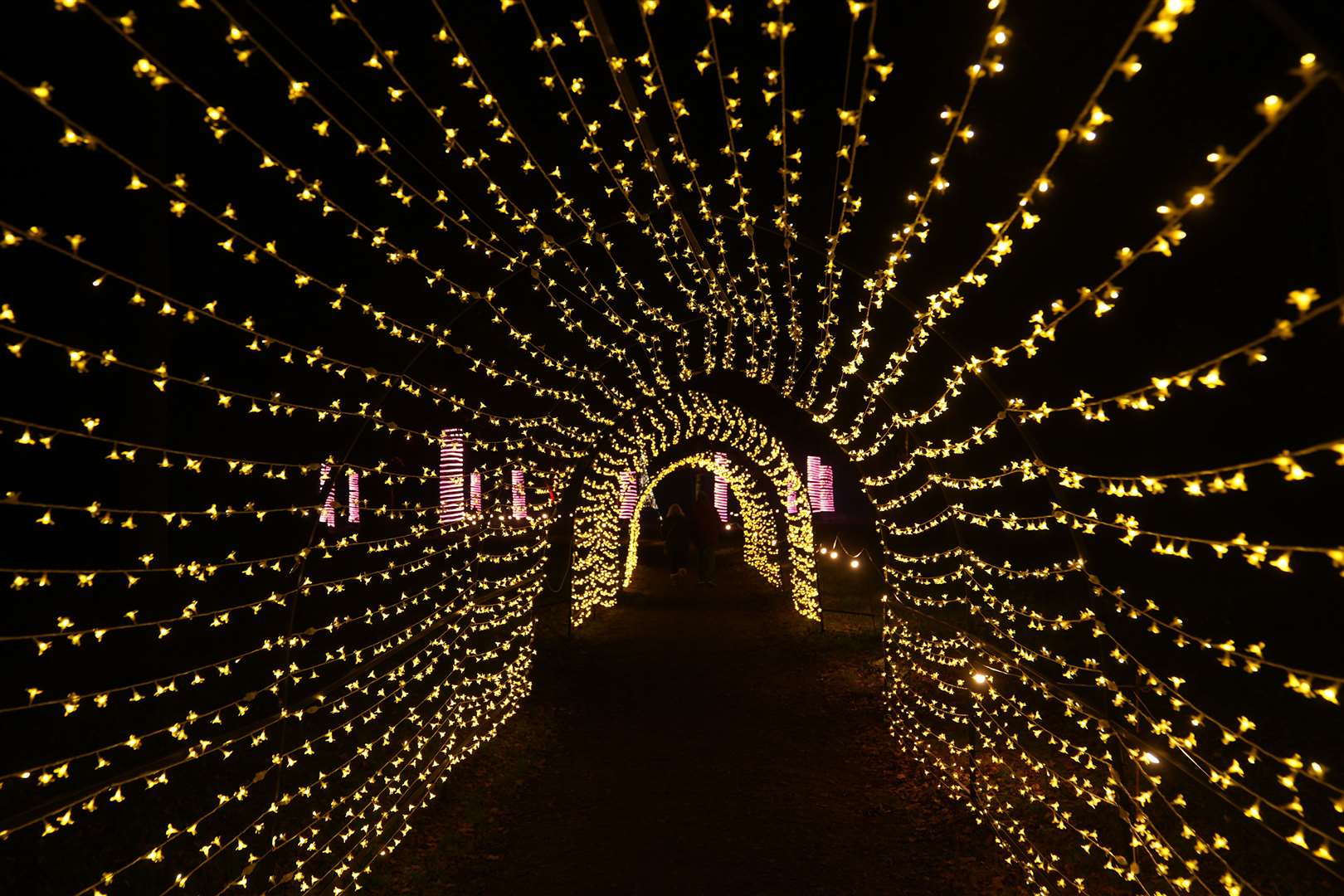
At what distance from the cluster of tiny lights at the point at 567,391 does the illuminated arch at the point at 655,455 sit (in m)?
0.15

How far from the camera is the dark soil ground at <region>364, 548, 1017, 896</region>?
360 centimetres

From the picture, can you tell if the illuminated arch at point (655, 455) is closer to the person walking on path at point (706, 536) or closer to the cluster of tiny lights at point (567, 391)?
the cluster of tiny lights at point (567, 391)

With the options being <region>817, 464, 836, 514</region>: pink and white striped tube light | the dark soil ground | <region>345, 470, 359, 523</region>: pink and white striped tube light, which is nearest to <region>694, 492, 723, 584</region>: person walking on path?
the dark soil ground

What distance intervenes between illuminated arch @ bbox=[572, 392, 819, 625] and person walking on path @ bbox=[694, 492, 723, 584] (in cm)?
110

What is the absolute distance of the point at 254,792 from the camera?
452cm

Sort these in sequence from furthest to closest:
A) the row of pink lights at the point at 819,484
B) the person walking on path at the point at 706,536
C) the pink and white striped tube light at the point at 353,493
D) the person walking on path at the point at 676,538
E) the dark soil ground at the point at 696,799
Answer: the row of pink lights at the point at 819,484 → the pink and white striped tube light at the point at 353,493 → the person walking on path at the point at 676,538 → the person walking on path at the point at 706,536 → the dark soil ground at the point at 696,799

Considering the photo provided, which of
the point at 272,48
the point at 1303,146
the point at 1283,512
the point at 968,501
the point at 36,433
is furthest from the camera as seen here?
the point at 968,501

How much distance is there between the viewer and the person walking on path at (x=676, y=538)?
12531 mm

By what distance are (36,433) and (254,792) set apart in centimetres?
357

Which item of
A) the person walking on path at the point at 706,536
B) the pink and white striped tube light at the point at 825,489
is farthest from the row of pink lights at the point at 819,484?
the person walking on path at the point at 706,536

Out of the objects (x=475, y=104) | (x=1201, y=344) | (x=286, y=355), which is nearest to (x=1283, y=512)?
(x=1201, y=344)

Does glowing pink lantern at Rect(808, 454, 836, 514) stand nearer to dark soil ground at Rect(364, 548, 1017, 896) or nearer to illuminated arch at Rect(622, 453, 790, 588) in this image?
illuminated arch at Rect(622, 453, 790, 588)

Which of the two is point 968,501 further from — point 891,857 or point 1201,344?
point 891,857

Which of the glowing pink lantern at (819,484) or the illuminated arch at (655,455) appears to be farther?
the glowing pink lantern at (819,484)
